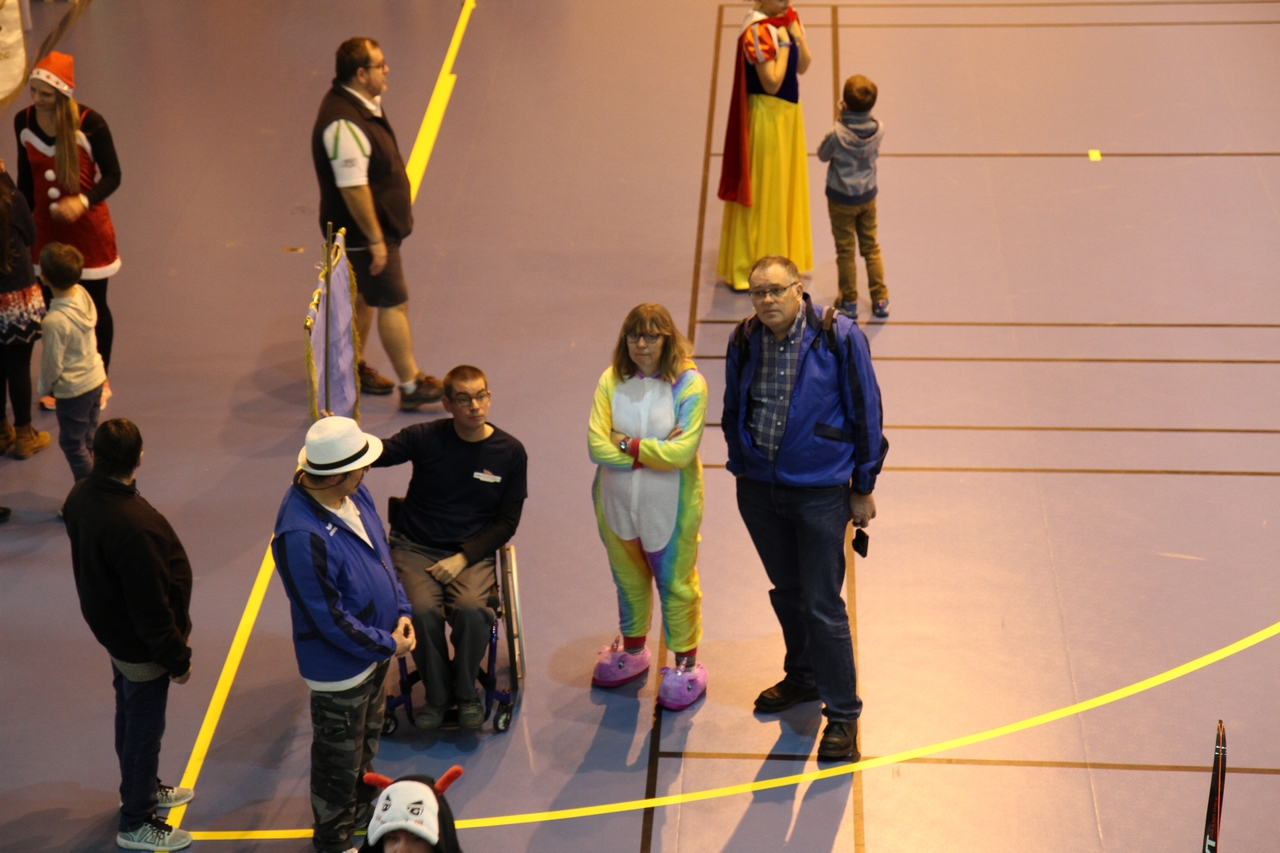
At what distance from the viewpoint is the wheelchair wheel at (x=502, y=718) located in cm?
529

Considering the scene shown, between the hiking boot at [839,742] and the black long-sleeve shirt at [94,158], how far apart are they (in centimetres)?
461

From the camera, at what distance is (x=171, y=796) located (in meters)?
4.94

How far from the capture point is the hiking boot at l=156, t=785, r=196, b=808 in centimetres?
493

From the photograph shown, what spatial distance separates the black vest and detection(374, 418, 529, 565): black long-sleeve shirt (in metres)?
2.17

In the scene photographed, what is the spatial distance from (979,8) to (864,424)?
8.11 metres

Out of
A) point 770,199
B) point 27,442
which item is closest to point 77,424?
point 27,442

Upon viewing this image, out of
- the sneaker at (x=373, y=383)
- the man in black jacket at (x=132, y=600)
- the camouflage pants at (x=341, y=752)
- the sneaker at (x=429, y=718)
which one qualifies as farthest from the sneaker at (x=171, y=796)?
the sneaker at (x=373, y=383)

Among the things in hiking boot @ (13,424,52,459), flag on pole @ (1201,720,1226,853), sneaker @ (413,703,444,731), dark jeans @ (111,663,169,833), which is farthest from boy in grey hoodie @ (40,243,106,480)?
flag on pole @ (1201,720,1226,853)

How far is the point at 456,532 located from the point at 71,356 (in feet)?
7.59

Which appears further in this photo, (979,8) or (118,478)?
(979,8)

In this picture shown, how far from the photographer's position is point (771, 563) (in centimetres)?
516

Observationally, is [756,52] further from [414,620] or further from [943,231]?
[414,620]

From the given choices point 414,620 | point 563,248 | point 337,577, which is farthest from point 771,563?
point 563,248

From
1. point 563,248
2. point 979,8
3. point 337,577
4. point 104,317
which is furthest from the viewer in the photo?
point 979,8
